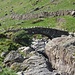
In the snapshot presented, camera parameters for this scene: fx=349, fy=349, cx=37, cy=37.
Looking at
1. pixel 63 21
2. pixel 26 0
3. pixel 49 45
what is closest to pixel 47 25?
pixel 63 21

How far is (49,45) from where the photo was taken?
238ft

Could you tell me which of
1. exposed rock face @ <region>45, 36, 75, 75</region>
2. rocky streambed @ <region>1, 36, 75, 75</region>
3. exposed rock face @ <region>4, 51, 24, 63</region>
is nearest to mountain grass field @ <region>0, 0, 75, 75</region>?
exposed rock face @ <region>4, 51, 24, 63</region>

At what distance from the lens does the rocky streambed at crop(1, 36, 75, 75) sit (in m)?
56.4

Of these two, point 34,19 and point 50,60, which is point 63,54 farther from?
point 34,19

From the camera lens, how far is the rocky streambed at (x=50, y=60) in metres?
Answer: 56.4

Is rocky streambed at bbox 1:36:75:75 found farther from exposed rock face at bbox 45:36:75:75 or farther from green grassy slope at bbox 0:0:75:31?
green grassy slope at bbox 0:0:75:31

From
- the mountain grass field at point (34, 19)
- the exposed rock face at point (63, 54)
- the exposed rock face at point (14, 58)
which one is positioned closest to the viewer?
the exposed rock face at point (14, 58)

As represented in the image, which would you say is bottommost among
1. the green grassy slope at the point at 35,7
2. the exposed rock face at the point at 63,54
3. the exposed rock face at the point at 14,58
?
the green grassy slope at the point at 35,7

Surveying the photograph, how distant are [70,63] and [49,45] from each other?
37.1 feet

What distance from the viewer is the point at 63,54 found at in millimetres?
65688

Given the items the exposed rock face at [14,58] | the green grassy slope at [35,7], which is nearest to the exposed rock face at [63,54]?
the exposed rock face at [14,58]

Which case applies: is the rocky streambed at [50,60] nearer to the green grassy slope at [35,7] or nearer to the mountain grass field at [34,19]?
the mountain grass field at [34,19]

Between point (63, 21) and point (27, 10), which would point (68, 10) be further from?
point (27, 10)

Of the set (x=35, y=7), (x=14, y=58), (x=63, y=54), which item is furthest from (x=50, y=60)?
(x=35, y=7)
